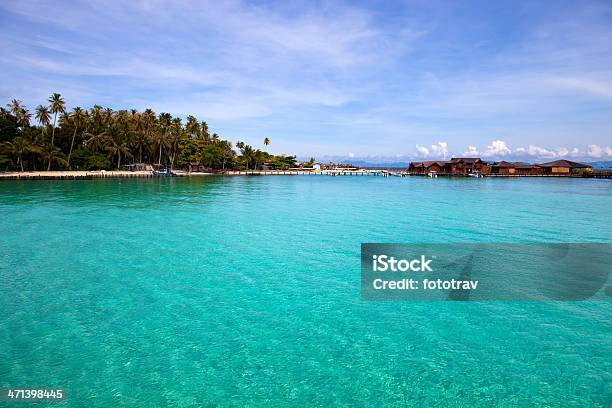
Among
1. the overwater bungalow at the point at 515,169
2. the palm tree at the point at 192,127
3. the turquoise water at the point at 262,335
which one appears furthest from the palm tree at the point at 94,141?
the overwater bungalow at the point at 515,169

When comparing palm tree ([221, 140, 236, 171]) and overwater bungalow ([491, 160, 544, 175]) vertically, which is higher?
palm tree ([221, 140, 236, 171])

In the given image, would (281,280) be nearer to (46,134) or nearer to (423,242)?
(423,242)

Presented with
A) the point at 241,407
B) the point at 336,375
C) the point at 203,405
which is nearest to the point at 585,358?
the point at 336,375

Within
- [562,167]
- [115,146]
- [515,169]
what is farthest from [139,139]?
[562,167]

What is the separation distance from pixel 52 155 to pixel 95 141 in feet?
30.6

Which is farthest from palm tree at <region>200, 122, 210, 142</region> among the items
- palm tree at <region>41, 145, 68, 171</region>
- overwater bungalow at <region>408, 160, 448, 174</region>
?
overwater bungalow at <region>408, 160, 448, 174</region>

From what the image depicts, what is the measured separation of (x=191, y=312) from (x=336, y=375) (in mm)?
5446

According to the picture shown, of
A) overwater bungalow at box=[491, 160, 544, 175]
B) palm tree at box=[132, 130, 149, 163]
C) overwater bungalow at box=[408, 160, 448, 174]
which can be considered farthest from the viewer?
overwater bungalow at box=[408, 160, 448, 174]

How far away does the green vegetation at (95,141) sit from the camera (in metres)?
72.8

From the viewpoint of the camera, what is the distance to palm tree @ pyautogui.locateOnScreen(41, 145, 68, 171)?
73625 mm

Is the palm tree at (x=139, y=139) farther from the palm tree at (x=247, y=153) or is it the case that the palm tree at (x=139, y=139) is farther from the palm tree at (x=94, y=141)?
the palm tree at (x=247, y=153)

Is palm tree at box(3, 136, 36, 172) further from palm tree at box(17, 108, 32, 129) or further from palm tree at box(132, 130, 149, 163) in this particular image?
palm tree at box(132, 130, 149, 163)

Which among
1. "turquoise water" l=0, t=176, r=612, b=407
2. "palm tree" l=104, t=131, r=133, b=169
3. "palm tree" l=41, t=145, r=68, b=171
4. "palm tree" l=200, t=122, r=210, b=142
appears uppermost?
"palm tree" l=200, t=122, r=210, b=142

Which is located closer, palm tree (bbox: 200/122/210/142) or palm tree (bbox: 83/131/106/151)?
palm tree (bbox: 83/131/106/151)
